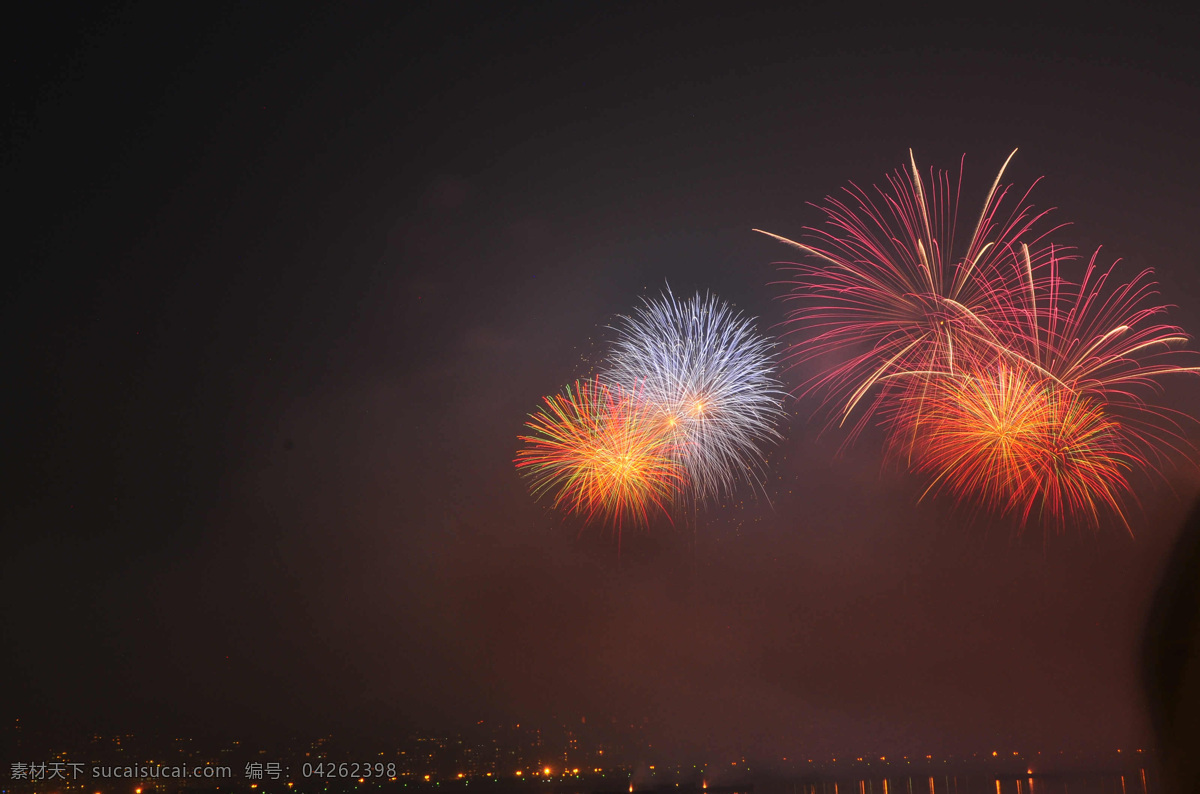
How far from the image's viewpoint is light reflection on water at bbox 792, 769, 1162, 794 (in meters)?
101

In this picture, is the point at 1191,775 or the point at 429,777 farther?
the point at 429,777

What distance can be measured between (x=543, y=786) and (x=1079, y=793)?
66221 millimetres

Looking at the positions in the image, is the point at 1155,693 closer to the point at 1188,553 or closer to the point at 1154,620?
the point at 1154,620

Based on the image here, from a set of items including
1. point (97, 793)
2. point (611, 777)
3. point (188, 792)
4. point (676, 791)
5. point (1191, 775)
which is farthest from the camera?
point (611, 777)

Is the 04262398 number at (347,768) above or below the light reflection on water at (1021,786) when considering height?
above

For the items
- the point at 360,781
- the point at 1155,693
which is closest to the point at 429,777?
the point at 360,781

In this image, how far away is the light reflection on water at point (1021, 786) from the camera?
10119 centimetres

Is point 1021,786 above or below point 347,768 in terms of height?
below

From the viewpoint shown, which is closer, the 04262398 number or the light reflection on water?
the 04262398 number

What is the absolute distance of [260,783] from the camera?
302 ft

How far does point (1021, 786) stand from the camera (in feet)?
393

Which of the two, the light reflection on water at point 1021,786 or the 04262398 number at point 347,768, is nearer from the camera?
the 04262398 number at point 347,768

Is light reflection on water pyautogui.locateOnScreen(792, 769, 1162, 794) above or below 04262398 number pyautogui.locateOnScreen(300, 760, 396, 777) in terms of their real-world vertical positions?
below

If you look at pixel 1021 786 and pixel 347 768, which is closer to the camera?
pixel 347 768
